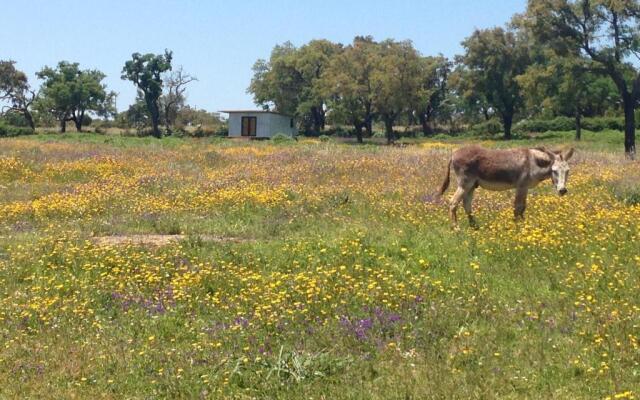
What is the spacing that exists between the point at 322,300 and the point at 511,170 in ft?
20.9

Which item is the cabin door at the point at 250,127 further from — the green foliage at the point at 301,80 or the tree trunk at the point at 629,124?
the tree trunk at the point at 629,124

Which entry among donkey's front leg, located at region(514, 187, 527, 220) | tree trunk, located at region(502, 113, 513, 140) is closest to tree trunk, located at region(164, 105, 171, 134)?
tree trunk, located at region(502, 113, 513, 140)

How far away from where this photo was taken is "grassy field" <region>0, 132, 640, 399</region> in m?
6.42


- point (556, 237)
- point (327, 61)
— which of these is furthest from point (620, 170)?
point (327, 61)

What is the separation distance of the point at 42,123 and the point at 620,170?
97470mm

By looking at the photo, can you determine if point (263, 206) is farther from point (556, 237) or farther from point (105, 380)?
point (105, 380)

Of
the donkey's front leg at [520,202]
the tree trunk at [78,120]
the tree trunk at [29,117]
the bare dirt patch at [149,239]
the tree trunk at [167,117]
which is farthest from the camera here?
the tree trunk at [167,117]

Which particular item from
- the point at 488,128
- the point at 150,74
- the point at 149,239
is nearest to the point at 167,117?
the point at 150,74

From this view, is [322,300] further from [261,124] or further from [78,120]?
[78,120]

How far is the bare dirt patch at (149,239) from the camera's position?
12711 millimetres

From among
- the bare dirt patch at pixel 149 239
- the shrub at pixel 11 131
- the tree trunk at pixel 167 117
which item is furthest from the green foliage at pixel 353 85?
the bare dirt patch at pixel 149 239

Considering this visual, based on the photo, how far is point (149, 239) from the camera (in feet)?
43.6

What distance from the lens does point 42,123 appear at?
10156 cm

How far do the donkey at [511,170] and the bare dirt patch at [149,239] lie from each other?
4874 mm
